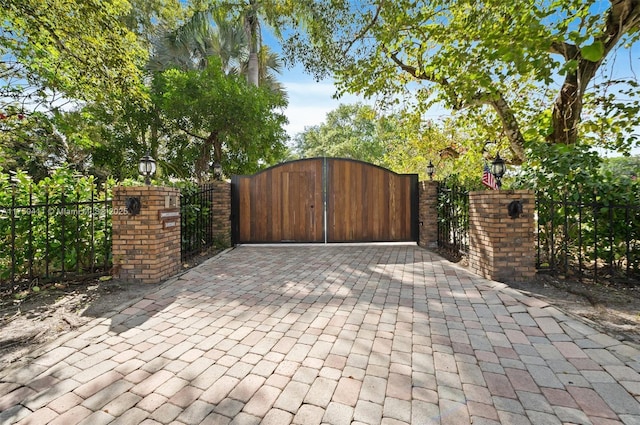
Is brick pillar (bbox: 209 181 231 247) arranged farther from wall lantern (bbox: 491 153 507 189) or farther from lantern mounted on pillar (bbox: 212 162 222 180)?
wall lantern (bbox: 491 153 507 189)

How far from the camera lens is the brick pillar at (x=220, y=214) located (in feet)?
21.0

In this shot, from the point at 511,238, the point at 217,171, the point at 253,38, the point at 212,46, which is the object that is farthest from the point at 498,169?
the point at 212,46

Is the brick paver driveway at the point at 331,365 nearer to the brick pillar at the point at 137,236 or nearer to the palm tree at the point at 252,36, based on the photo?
the brick pillar at the point at 137,236

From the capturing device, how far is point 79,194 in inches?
153

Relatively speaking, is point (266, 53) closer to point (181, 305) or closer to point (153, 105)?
point (153, 105)

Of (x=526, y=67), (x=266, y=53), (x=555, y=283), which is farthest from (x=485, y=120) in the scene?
(x=266, y=53)

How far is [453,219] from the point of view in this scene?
5.47 meters

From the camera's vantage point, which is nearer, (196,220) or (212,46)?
(196,220)

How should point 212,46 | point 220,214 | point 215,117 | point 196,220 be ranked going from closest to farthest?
point 196,220
point 220,214
point 215,117
point 212,46

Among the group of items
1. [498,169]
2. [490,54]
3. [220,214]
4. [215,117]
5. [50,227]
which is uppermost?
[215,117]

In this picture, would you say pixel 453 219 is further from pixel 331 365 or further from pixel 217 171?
pixel 217 171

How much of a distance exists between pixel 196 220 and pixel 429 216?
15.5 ft

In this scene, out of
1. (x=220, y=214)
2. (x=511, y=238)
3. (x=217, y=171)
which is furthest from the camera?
(x=217, y=171)

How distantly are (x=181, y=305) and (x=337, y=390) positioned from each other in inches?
78.4
